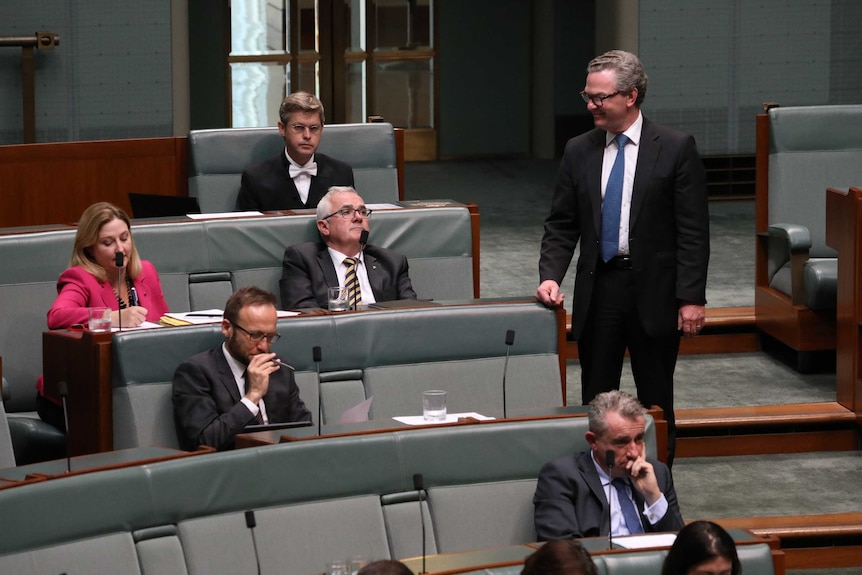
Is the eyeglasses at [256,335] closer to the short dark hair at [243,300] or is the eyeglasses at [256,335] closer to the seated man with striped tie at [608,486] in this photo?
the short dark hair at [243,300]

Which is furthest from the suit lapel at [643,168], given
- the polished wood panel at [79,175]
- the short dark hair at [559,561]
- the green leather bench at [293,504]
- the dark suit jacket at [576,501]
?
the polished wood panel at [79,175]

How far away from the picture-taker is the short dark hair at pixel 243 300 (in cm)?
335

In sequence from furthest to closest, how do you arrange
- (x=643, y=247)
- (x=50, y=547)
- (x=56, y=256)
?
(x=56, y=256)
(x=643, y=247)
(x=50, y=547)

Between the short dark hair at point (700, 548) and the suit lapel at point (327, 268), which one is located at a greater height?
the suit lapel at point (327, 268)

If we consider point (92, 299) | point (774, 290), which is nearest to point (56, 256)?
point (92, 299)

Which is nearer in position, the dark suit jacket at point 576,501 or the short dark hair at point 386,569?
the short dark hair at point 386,569

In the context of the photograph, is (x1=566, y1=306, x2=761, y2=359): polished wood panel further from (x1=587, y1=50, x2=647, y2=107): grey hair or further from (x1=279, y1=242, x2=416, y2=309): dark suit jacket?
(x1=587, y1=50, x2=647, y2=107): grey hair

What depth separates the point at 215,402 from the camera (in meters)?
3.35

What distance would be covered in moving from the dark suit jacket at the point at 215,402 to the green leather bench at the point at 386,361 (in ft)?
0.28

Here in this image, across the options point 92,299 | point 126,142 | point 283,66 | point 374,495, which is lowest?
point 374,495

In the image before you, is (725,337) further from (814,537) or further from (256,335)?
(256,335)

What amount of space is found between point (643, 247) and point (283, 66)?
7044 mm

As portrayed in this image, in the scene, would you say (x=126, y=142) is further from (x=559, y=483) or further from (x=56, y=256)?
(x=559, y=483)

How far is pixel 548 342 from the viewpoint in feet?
12.4
